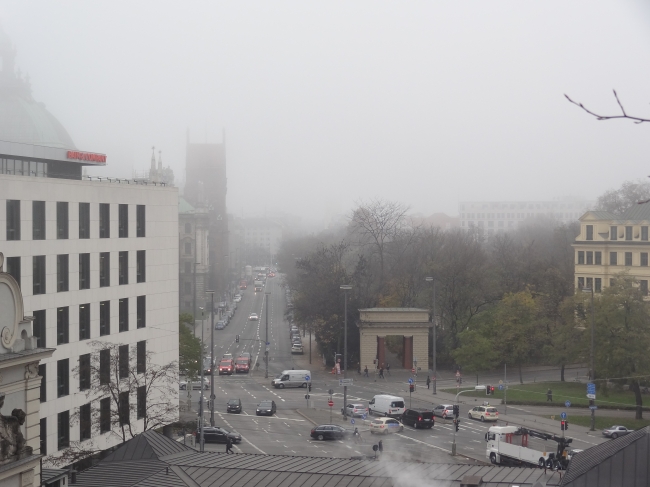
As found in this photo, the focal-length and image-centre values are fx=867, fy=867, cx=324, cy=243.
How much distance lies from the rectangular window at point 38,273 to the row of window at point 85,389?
318 cm

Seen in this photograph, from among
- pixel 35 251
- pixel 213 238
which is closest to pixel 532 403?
pixel 35 251

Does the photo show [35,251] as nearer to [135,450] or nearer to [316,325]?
[135,450]

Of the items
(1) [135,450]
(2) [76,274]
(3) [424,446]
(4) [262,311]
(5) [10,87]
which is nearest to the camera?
(1) [135,450]

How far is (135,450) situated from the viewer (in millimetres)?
23359

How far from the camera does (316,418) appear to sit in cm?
5184

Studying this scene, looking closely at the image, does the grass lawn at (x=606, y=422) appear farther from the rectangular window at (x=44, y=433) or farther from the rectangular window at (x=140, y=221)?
the rectangular window at (x=44, y=433)

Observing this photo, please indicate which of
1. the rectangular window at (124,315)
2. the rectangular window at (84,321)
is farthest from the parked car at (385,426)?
the rectangular window at (84,321)

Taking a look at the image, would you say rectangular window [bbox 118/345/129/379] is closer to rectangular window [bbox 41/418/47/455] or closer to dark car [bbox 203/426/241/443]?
rectangular window [bbox 41/418/47/455]

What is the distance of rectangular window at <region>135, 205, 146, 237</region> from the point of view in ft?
141

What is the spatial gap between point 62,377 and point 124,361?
382 centimetres

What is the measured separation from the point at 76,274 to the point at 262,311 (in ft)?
283

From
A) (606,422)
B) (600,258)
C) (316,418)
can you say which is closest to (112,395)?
(316,418)

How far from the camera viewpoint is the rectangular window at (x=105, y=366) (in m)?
38.3

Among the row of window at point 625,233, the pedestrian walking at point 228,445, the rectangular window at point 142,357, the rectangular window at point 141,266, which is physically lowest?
the pedestrian walking at point 228,445
